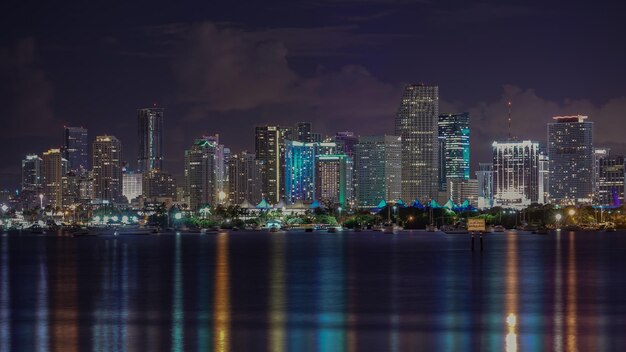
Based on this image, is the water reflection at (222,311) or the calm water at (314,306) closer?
the water reflection at (222,311)

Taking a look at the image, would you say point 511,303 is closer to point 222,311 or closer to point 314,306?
point 314,306

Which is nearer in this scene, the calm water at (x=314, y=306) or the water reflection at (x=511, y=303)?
the water reflection at (x=511, y=303)

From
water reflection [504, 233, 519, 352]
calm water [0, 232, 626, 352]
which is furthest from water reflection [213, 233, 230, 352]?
water reflection [504, 233, 519, 352]

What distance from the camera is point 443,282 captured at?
70625 mm

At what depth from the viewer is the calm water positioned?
3900cm

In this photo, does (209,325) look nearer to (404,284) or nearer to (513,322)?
(513,322)

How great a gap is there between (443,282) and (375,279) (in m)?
5.41

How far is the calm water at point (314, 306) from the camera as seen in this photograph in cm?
3900

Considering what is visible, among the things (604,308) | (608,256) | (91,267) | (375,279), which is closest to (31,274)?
(91,267)

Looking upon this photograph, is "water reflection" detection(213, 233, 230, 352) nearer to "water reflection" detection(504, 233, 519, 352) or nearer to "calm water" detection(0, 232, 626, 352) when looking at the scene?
"calm water" detection(0, 232, 626, 352)

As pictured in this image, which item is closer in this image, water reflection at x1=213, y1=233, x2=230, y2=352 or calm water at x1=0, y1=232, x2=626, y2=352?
water reflection at x1=213, y1=233, x2=230, y2=352

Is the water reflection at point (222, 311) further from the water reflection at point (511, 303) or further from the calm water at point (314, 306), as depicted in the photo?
the water reflection at point (511, 303)

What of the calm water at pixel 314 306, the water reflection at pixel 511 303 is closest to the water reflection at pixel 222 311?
the calm water at pixel 314 306

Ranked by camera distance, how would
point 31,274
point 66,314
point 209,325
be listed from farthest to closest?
point 31,274 → point 66,314 → point 209,325
